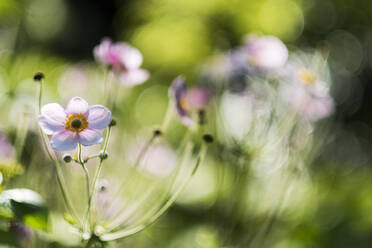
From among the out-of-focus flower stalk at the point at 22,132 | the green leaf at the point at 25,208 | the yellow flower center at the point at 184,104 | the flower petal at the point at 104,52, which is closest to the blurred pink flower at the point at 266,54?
the yellow flower center at the point at 184,104

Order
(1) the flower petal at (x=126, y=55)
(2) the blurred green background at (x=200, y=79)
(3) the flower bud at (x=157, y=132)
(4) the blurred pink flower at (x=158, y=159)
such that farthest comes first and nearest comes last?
(4) the blurred pink flower at (x=158, y=159)
(2) the blurred green background at (x=200, y=79)
(1) the flower petal at (x=126, y=55)
(3) the flower bud at (x=157, y=132)

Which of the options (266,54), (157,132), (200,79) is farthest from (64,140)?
(200,79)

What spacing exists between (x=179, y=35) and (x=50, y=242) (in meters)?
2.50

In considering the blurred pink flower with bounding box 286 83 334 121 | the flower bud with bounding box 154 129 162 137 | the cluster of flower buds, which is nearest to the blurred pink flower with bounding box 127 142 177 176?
the cluster of flower buds

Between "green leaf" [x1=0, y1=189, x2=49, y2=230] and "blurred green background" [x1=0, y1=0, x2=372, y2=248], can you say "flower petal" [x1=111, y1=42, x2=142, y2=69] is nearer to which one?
"blurred green background" [x1=0, y1=0, x2=372, y2=248]

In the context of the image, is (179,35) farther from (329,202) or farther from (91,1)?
(91,1)

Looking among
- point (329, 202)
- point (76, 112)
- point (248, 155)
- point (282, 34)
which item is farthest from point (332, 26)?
point (76, 112)

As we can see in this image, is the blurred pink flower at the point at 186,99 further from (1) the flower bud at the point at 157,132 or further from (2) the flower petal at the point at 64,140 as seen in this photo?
(2) the flower petal at the point at 64,140

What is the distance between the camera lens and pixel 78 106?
69cm

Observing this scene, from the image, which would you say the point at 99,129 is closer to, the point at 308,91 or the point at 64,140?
the point at 64,140

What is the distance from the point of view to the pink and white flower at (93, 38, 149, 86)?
91 cm

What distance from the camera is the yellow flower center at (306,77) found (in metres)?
1.12

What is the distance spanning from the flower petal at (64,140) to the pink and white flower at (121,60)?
26cm

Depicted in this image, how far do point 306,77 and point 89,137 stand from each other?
0.65 meters
